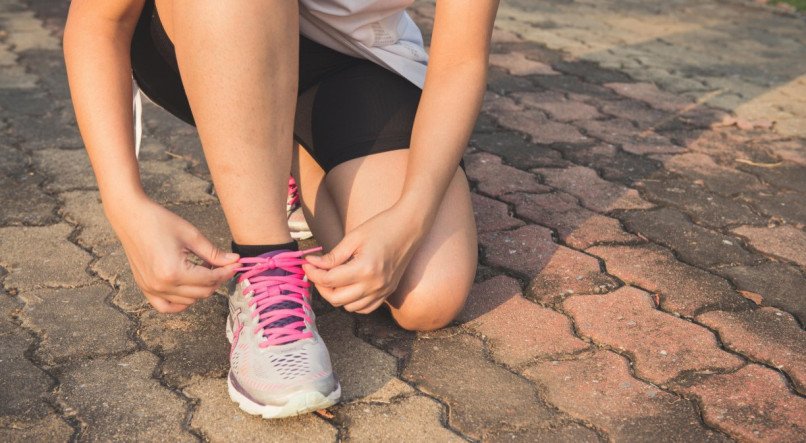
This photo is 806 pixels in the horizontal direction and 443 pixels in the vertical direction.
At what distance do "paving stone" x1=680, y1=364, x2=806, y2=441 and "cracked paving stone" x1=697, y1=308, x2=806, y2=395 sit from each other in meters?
0.04

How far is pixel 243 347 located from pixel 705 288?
105cm

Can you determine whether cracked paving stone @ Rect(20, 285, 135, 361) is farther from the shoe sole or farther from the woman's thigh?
the woman's thigh

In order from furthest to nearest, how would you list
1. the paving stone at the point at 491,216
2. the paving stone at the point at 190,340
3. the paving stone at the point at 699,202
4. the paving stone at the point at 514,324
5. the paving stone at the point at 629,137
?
the paving stone at the point at 629,137, the paving stone at the point at 699,202, the paving stone at the point at 491,216, the paving stone at the point at 514,324, the paving stone at the point at 190,340

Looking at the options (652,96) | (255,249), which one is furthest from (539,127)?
(255,249)

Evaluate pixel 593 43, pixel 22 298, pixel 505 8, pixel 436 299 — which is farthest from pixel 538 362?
pixel 505 8

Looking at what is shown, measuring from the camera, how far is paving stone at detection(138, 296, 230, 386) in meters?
1.72

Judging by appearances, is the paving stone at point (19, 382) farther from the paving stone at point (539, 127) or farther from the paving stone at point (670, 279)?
the paving stone at point (539, 127)

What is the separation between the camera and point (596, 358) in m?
1.81

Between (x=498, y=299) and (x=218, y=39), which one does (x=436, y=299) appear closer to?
(x=498, y=299)

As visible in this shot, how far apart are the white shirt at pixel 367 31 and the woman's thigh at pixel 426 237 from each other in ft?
0.80

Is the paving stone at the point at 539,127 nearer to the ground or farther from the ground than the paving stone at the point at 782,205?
nearer to the ground

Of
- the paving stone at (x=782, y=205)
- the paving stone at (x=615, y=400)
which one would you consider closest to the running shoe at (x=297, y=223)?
the paving stone at (x=615, y=400)

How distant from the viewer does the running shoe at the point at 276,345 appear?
153 cm

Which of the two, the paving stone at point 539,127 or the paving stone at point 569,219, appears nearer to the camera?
the paving stone at point 569,219
